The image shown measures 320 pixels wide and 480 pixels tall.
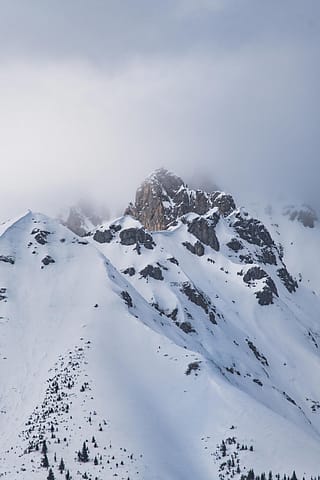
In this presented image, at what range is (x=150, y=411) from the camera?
19500cm

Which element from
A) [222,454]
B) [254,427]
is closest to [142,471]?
[222,454]

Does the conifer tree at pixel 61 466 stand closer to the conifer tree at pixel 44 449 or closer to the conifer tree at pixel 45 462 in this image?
the conifer tree at pixel 45 462

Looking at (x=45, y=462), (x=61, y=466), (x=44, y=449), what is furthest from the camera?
(x=44, y=449)

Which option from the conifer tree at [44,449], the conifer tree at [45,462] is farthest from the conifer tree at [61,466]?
the conifer tree at [44,449]

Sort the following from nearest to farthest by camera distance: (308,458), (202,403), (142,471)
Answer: (142,471) → (308,458) → (202,403)

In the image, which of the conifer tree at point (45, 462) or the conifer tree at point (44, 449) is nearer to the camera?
the conifer tree at point (45, 462)

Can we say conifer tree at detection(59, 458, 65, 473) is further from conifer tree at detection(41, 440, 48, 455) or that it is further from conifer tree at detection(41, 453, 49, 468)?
conifer tree at detection(41, 440, 48, 455)

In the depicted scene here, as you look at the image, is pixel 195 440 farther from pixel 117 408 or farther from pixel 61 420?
pixel 61 420

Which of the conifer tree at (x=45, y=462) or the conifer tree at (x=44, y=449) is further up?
the conifer tree at (x=45, y=462)

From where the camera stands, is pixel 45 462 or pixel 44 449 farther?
pixel 44 449

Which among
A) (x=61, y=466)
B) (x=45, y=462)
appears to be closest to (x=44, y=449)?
(x=45, y=462)

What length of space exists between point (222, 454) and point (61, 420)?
38968mm

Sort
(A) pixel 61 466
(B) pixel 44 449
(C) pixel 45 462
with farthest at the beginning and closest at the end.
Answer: (B) pixel 44 449
(C) pixel 45 462
(A) pixel 61 466

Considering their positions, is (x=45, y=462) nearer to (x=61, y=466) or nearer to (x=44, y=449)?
(x=61, y=466)
